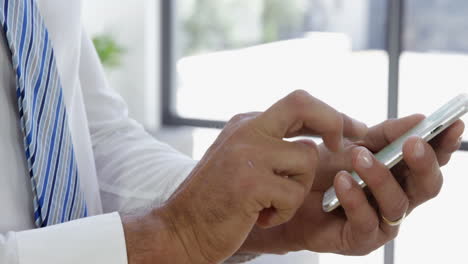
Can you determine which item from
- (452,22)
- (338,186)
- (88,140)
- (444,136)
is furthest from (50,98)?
(452,22)

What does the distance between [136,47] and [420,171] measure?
13.3 feet

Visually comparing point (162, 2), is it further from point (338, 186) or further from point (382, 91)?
point (338, 186)

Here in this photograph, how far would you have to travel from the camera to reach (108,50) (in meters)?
4.25

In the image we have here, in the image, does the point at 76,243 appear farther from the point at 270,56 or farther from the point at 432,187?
the point at 270,56

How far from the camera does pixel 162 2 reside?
489 cm

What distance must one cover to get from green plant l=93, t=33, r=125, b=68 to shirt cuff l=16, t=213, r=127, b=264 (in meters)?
3.50

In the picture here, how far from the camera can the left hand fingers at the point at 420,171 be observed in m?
0.78

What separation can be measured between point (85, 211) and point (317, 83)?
368 centimetres

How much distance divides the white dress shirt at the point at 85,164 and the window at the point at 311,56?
278 cm

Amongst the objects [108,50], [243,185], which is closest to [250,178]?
[243,185]

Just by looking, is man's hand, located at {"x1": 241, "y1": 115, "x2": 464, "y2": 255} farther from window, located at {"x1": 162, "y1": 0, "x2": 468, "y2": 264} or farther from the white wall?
the white wall

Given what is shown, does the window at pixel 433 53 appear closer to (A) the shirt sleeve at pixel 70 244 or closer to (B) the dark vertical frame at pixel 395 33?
(B) the dark vertical frame at pixel 395 33

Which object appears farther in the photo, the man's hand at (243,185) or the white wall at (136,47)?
the white wall at (136,47)

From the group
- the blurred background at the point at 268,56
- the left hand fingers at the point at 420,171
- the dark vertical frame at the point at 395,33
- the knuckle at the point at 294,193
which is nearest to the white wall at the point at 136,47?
the blurred background at the point at 268,56
